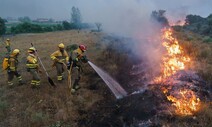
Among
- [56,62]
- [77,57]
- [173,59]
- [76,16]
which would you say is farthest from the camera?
[76,16]

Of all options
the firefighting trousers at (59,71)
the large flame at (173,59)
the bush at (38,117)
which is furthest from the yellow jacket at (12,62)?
the large flame at (173,59)

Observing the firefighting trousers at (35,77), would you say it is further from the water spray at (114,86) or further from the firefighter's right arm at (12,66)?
the water spray at (114,86)

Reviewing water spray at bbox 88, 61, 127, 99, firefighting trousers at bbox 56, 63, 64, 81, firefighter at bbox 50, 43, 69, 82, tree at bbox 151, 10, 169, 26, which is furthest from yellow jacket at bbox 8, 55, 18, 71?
tree at bbox 151, 10, 169, 26

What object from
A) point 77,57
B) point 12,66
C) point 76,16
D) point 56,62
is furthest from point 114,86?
point 76,16

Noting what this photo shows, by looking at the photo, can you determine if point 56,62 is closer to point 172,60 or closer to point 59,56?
point 59,56

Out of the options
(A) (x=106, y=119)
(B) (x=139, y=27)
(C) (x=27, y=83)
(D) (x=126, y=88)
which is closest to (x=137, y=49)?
(B) (x=139, y=27)

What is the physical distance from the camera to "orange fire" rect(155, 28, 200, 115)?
8.35 metres

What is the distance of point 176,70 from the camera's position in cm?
1147

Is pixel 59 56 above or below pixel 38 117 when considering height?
above

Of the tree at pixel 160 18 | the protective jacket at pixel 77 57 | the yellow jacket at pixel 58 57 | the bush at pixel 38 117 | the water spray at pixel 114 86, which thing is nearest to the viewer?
→ the bush at pixel 38 117

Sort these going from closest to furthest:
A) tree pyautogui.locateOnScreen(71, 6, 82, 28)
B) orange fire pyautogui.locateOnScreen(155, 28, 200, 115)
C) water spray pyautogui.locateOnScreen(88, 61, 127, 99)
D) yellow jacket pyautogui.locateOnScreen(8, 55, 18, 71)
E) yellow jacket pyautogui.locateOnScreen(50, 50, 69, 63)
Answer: orange fire pyautogui.locateOnScreen(155, 28, 200, 115)
water spray pyautogui.locateOnScreen(88, 61, 127, 99)
yellow jacket pyautogui.locateOnScreen(8, 55, 18, 71)
yellow jacket pyautogui.locateOnScreen(50, 50, 69, 63)
tree pyautogui.locateOnScreen(71, 6, 82, 28)

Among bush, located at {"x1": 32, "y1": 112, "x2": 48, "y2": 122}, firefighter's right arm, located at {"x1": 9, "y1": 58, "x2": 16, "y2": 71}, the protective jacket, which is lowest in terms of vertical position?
bush, located at {"x1": 32, "y1": 112, "x2": 48, "y2": 122}

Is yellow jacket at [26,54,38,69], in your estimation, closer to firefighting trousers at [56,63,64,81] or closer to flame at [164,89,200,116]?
firefighting trousers at [56,63,64,81]

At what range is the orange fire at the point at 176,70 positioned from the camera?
8352 millimetres
